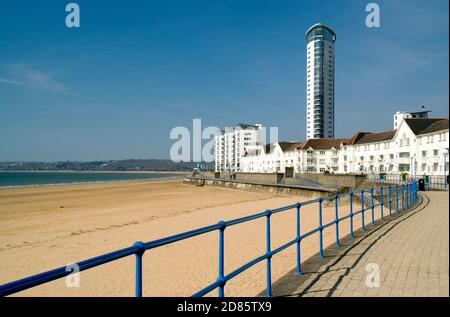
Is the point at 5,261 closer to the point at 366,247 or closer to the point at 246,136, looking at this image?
the point at 366,247

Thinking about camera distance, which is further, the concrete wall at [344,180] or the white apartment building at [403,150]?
the white apartment building at [403,150]

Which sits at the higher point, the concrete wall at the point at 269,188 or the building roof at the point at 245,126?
the building roof at the point at 245,126

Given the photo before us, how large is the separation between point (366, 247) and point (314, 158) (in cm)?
7633

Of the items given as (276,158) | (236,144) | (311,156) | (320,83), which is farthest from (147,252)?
(320,83)

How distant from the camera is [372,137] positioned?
68.8m

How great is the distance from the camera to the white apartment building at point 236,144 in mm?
132000

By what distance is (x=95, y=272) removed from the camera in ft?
28.2

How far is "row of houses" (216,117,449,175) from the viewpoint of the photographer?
48344mm

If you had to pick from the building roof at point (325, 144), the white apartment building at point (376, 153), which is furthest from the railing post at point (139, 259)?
the building roof at point (325, 144)

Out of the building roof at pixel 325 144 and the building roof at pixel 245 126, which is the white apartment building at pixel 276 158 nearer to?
the building roof at pixel 325 144

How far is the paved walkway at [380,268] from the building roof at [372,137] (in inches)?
2314

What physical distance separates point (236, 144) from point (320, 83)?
129 ft

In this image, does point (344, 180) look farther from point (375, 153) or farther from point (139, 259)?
point (375, 153)
